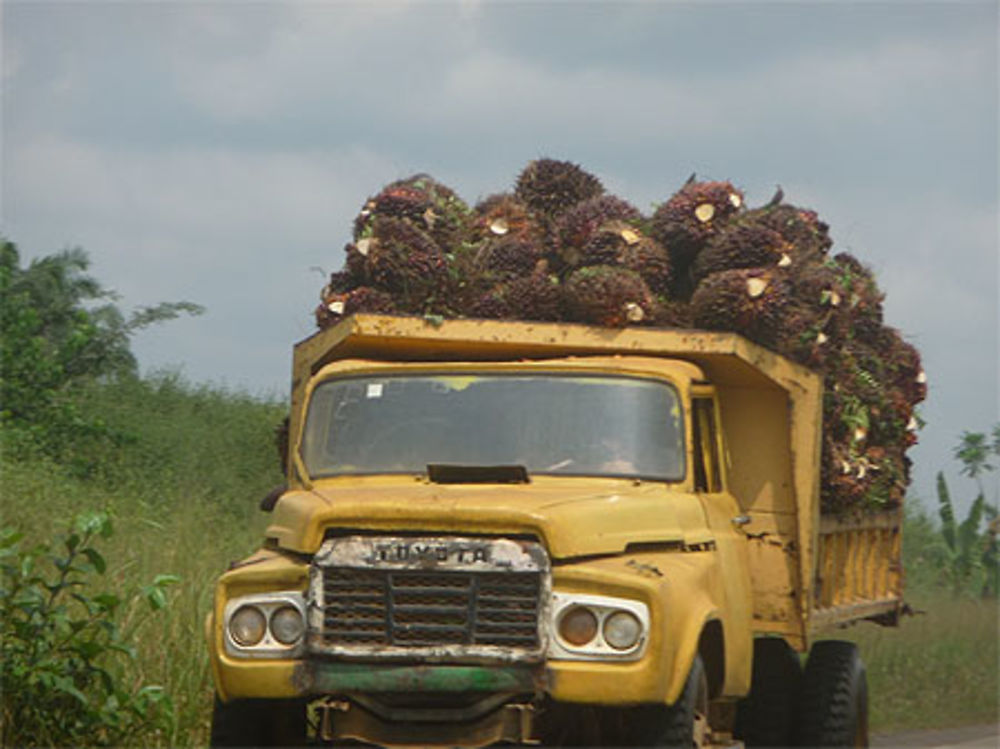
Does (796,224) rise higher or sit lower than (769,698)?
higher

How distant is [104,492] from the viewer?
57.9ft

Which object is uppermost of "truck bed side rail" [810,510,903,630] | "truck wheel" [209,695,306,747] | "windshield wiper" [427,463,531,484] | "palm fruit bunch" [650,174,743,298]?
"palm fruit bunch" [650,174,743,298]

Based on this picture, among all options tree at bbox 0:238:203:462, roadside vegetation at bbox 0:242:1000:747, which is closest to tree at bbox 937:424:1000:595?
roadside vegetation at bbox 0:242:1000:747

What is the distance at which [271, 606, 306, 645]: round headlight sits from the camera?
6.70 m

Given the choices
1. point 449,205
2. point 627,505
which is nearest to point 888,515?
point 449,205

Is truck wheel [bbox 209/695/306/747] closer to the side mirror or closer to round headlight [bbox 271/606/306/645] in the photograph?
round headlight [bbox 271/606/306/645]

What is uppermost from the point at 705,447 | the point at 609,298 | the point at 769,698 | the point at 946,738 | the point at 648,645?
the point at 609,298

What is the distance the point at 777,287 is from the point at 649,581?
2.64m

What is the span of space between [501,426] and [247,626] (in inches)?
62.9

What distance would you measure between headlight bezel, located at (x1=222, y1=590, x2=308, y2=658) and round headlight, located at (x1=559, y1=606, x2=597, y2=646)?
1028mm

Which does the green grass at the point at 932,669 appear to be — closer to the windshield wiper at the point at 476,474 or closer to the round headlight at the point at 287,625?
the windshield wiper at the point at 476,474

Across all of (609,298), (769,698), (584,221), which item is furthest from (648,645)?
A: (584,221)

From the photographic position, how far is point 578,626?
6477 mm

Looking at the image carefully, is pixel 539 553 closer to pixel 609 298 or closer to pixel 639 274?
pixel 609 298
